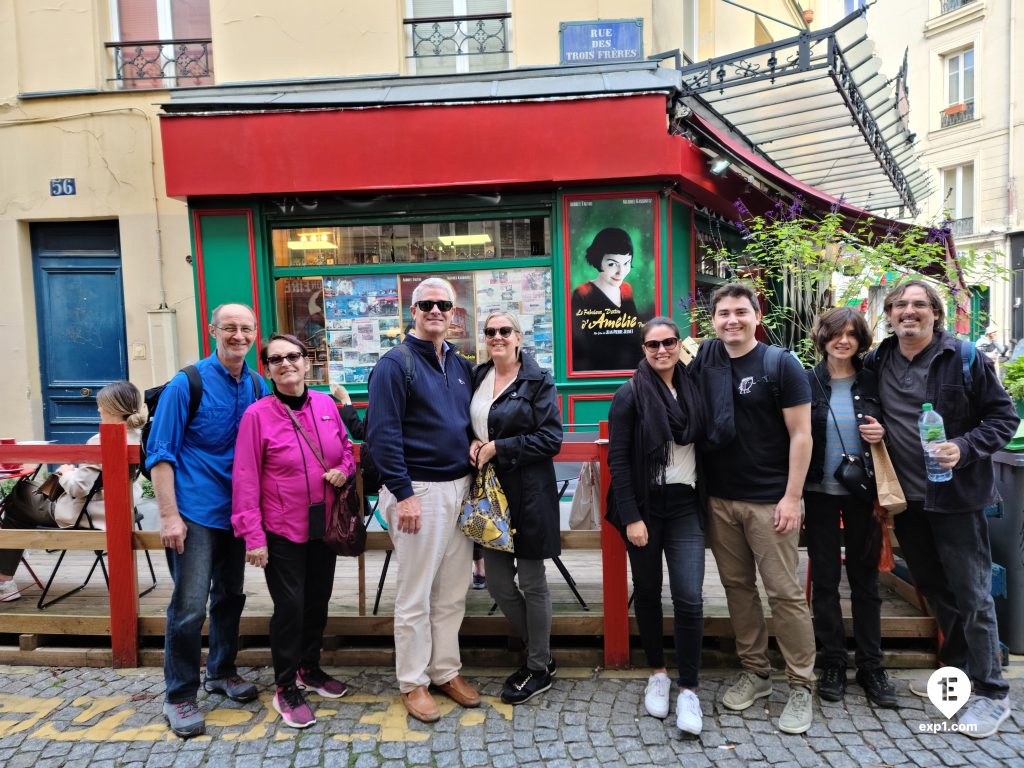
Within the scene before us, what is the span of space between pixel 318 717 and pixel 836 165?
9.37 meters

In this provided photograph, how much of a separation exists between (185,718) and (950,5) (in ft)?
89.3

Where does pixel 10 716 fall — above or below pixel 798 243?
below

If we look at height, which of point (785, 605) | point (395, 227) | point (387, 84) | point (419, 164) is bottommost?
point (785, 605)

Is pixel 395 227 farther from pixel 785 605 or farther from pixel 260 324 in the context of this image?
pixel 785 605

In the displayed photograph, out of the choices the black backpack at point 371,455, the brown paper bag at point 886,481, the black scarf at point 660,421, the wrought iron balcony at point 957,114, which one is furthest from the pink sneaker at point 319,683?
the wrought iron balcony at point 957,114

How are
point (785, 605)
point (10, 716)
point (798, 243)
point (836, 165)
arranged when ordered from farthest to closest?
1. point (836, 165)
2. point (798, 243)
3. point (10, 716)
4. point (785, 605)

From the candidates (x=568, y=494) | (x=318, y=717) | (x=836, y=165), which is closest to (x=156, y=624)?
(x=318, y=717)

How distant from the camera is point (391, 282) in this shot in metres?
7.11

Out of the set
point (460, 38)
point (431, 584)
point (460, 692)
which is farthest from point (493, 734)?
point (460, 38)

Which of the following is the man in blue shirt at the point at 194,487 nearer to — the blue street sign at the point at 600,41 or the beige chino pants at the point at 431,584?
the beige chino pants at the point at 431,584

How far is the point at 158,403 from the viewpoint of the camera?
123 inches

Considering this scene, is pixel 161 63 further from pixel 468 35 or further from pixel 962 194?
pixel 962 194

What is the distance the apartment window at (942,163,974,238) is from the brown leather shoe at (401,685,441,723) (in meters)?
23.0

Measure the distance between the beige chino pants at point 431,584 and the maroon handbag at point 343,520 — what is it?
0.52ft
